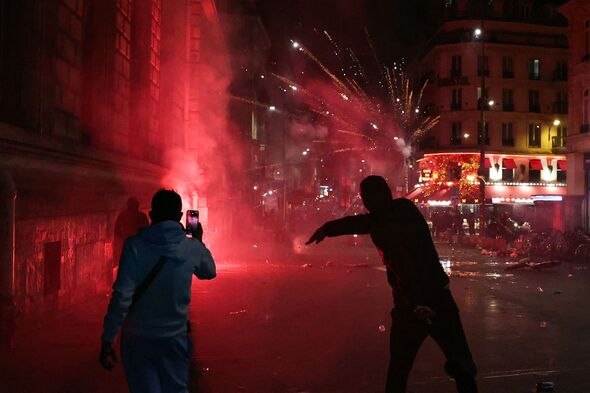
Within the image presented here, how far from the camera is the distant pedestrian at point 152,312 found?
3.37 m

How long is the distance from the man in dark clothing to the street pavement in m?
1.31

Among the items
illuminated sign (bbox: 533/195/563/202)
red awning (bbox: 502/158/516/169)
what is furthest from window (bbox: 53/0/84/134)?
red awning (bbox: 502/158/516/169)

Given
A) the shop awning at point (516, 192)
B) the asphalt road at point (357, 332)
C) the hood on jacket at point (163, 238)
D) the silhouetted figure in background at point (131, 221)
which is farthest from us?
the shop awning at point (516, 192)

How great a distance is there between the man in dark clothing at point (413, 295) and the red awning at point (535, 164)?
1788 inches

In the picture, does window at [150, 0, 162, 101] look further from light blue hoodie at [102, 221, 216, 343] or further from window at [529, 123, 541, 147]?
window at [529, 123, 541, 147]

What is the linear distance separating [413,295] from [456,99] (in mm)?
46413

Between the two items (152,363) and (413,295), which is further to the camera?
(413,295)

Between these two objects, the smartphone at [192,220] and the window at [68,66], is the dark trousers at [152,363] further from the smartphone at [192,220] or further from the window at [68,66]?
the window at [68,66]

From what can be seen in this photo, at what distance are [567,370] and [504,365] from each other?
60 centimetres

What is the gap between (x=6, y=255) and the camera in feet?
21.1

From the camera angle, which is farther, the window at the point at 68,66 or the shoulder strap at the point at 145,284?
the window at the point at 68,66

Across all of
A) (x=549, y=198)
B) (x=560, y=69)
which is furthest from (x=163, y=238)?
(x=560, y=69)

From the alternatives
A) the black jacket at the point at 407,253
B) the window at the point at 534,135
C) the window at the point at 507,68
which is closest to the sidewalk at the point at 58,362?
the black jacket at the point at 407,253

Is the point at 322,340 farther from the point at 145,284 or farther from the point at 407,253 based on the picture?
the point at 145,284
